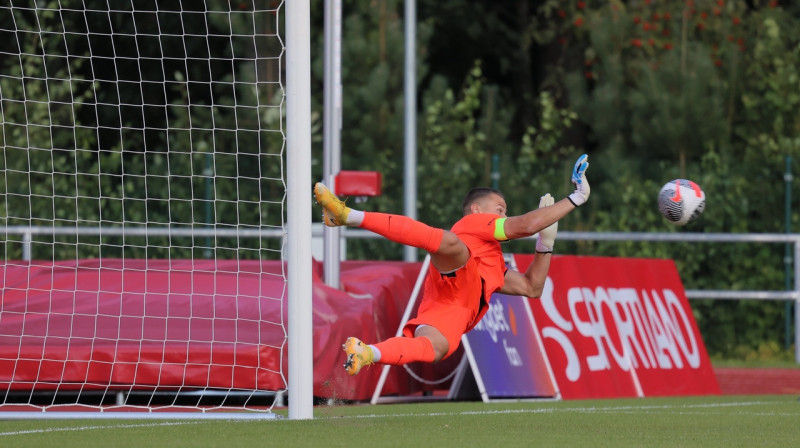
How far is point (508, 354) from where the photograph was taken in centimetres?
1151

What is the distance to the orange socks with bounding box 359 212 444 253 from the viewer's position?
323 inches

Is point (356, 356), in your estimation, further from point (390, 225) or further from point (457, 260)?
point (457, 260)

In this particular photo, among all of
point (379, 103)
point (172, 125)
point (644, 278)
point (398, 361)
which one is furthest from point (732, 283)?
point (398, 361)

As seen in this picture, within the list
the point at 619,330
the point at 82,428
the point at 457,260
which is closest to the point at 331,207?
the point at 457,260

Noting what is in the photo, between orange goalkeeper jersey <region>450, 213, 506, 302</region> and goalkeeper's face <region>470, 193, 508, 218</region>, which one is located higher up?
goalkeeper's face <region>470, 193, 508, 218</region>

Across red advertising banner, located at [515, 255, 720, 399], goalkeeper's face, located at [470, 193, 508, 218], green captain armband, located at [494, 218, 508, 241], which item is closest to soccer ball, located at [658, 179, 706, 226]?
goalkeeper's face, located at [470, 193, 508, 218]

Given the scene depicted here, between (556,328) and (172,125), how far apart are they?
10.1 meters

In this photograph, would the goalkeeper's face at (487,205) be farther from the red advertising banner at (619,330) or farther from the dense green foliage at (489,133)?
the dense green foliage at (489,133)

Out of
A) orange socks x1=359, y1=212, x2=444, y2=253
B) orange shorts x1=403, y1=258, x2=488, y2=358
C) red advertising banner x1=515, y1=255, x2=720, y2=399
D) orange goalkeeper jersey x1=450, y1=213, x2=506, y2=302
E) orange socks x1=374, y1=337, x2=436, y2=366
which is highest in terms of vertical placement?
orange socks x1=359, y1=212, x2=444, y2=253

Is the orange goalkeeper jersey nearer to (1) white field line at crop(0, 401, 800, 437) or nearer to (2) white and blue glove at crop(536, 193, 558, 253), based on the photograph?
(2) white and blue glove at crop(536, 193, 558, 253)

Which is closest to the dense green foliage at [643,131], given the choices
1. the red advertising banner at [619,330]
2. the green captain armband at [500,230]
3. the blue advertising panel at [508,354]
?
the red advertising banner at [619,330]

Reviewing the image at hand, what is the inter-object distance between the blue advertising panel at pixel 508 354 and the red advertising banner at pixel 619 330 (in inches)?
5.9

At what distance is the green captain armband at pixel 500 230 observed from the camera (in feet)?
28.5

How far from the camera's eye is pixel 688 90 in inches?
749
